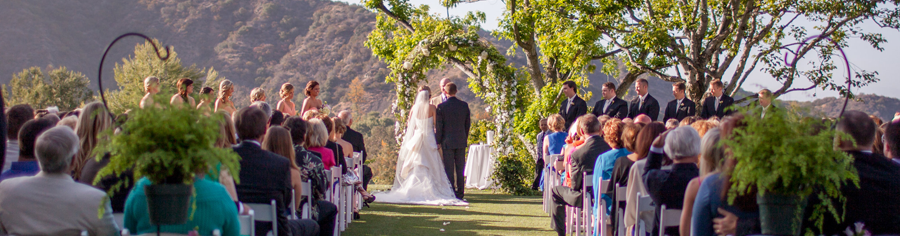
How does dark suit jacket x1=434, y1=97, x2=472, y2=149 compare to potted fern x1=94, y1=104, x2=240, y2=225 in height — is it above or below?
above

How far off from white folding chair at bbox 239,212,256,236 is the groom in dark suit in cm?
623

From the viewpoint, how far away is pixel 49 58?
6294 centimetres

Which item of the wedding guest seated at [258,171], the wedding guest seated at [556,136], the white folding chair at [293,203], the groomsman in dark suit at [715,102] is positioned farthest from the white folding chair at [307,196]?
→ the groomsman in dark suit at [715,102]

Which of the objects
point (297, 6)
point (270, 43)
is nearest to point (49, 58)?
point (270, 43)

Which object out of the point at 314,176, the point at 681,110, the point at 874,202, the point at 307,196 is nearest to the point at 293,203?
the point at 307,196

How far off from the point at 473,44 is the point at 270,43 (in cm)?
6825

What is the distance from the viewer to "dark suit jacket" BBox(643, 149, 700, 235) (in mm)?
3299

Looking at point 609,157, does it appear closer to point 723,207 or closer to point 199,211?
point 723,207

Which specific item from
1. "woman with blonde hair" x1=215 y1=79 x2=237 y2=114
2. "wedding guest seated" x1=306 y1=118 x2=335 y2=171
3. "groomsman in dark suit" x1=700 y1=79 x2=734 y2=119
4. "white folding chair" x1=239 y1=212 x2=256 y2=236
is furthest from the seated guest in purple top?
"groomsman in dark suit" x1=700 y1=79 x2=734 y2=119

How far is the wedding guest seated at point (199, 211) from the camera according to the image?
8.32 ft

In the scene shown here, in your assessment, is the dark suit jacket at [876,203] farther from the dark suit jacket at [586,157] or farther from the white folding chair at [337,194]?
the white folding chair at [337,194]

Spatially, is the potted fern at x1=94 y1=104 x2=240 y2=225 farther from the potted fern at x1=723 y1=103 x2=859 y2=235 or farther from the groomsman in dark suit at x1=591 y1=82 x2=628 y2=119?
the groomsman in dark suit at x1=591 y1=82 x2=628 y2=119

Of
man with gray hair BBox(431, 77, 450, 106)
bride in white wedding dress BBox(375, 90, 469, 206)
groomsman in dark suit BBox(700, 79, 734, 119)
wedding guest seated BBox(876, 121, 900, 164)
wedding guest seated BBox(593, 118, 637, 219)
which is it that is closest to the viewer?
wedding guest seated BBox(876, 121, 900, 164)

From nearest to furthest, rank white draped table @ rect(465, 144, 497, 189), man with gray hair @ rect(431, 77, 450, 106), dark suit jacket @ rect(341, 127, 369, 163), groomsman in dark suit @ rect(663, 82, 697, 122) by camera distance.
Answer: dark suit jacket @ rect(341, 127, 369, 163)
groomsman in dark suit @ rect(663, 82, 697, 122)
man with gray hair @ rect(431, 77, 450, 106)
white draped table @ rect(465, 144, 497, 189)
